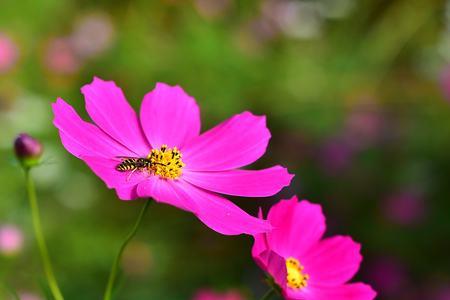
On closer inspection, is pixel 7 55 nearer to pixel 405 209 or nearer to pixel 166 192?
pixel 405 209

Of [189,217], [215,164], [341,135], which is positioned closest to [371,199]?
[341,135]

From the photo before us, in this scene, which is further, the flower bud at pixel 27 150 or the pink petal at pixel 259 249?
the flower bud at pixel 27 150

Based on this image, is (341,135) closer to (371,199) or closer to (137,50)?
(371,199)

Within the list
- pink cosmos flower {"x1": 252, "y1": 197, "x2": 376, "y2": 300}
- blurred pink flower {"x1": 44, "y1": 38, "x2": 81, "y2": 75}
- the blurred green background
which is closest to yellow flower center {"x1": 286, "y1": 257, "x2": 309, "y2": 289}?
pink cosmos flower {"x1": 252, "y1": 197, "x2": 376, "y2": 300}

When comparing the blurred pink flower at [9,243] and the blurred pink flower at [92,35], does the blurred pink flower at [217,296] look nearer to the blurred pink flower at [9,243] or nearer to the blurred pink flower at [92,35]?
the blurred pink flower at [9,243]

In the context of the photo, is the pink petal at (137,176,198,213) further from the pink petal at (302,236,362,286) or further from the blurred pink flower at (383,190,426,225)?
the blurred pink flower at (383,190,426,225)

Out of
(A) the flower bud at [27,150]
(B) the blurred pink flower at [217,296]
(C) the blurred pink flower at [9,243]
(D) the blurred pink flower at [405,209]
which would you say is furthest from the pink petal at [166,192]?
(D) the blurred pink flower at [405,209]
